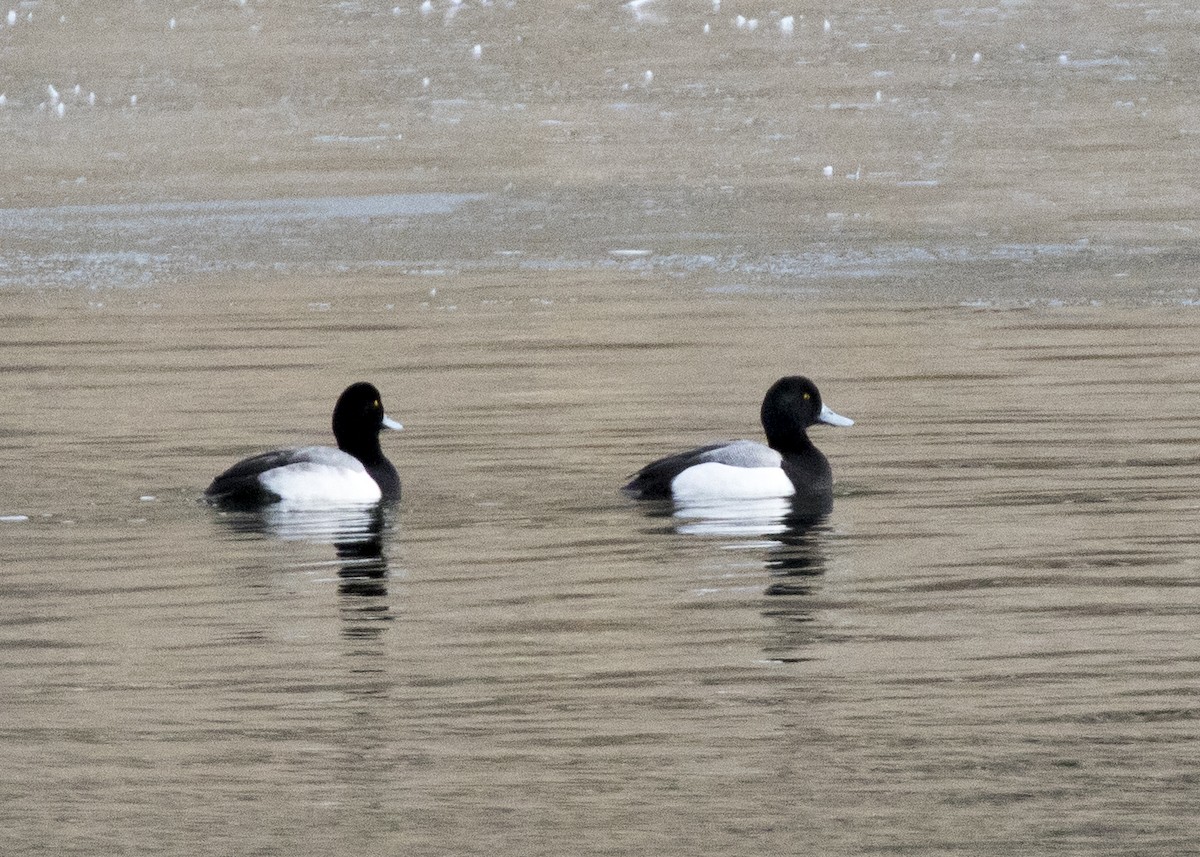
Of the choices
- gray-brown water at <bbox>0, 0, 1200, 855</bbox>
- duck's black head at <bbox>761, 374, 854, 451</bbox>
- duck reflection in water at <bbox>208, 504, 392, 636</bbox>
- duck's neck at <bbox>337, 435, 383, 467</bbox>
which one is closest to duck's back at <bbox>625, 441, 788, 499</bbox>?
gray-brown water at <bbox>0, 0, 1200, 855</bbox>

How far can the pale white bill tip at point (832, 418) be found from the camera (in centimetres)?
1126

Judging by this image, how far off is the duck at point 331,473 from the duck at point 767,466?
1.18 m

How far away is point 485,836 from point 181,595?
3.18 metres

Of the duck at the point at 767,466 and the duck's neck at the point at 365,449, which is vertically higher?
the duck's neck at the point at 365,449

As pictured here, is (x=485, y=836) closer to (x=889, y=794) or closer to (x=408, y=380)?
(x=889, y=794)

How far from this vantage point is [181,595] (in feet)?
27.0

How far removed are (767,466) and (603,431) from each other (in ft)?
4.75

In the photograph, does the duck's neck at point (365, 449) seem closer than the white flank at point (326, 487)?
No

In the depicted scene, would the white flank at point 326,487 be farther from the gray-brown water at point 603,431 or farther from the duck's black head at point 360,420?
the duck's black head at point 360,420

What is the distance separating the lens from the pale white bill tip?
1126cm

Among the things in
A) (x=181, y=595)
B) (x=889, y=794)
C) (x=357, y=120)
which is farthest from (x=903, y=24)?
(x=889, y=794)

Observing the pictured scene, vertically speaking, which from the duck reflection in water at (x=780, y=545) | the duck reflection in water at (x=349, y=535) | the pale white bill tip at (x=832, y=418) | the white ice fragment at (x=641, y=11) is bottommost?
the duck reflection in water at (x=780, y=545)

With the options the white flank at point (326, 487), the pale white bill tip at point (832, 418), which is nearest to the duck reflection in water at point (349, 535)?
the white flank at point (326, 487)

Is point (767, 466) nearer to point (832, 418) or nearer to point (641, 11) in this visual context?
point (832, 418)
